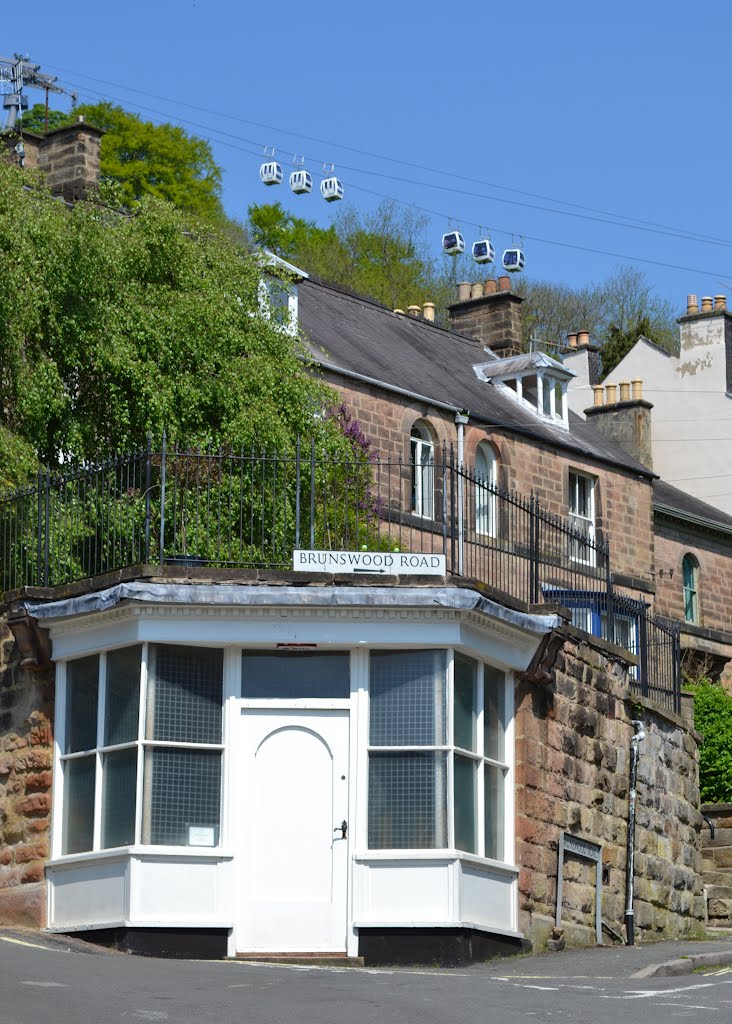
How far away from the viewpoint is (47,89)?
131ft

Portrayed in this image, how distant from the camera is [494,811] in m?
16.2

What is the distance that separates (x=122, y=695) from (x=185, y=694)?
595 mm

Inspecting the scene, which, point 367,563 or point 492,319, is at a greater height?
point 492,319

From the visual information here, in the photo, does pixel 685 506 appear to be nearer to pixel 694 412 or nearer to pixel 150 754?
pixel 694 412

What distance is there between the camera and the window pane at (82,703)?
52.3 feet

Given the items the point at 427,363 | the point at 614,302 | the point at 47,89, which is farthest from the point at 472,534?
the point at 614,302

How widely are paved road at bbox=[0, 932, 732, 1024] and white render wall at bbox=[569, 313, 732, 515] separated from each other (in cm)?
2949

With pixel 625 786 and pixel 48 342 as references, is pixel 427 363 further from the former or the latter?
pixel 625 786

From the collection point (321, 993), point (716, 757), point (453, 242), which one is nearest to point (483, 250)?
point (453, 242)

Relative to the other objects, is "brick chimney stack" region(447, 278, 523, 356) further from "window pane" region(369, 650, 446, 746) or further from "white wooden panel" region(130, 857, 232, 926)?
"white wooden panel" region(130, 857, 232, 926)

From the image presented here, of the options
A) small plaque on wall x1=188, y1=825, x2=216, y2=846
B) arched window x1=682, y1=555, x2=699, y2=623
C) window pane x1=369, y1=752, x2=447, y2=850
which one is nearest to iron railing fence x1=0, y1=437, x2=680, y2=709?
window pane x1=369, y1=752, x2=447, y2=850

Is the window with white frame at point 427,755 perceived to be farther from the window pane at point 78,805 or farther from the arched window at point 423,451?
the arched window at point 423,451

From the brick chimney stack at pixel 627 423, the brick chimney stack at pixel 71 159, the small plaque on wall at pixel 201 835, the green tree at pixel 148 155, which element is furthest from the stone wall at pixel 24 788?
the green tree at pixel 148 155

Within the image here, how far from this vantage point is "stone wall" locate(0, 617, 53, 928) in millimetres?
15906
